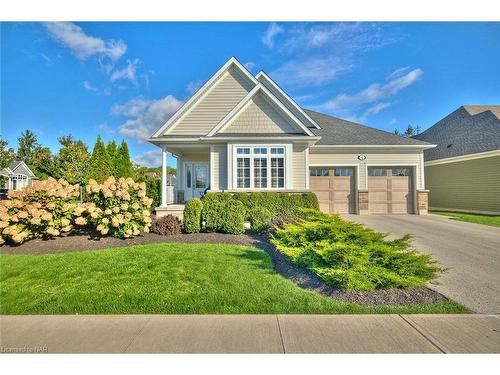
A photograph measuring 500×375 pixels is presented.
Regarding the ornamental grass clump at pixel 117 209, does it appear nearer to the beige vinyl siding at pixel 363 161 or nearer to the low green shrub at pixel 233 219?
the low green shrub at pixel 233 219

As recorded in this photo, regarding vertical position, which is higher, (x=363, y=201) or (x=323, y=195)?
(x=323, y=195)

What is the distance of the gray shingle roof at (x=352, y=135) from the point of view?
14500 millimetres

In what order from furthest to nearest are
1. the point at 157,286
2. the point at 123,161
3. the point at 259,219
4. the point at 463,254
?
the point at 123,161 → the point at 259,219 → the point at 463,254 → the point at 157,286

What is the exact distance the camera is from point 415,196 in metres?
14.5

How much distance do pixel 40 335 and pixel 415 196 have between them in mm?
16779

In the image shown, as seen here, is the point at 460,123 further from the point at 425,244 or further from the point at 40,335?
the point at 40,335

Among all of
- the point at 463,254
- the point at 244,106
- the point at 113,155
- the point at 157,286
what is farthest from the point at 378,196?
the point at 113,155

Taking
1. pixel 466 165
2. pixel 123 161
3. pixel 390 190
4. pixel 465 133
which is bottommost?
pixel 390 190

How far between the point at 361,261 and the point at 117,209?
23.0ft

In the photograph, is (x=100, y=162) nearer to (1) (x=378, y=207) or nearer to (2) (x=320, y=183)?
(2) (x=320, y=183)

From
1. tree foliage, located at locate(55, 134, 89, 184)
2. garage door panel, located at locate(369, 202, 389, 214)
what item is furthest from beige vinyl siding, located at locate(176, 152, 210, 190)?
tree foliage, located at locate(55, 134, 89, 184)

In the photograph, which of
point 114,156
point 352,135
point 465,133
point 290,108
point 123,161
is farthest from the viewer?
point 123,161

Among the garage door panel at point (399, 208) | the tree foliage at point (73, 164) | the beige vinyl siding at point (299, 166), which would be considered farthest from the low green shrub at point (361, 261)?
the tree foliage at point (73, 164)

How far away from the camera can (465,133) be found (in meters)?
18.0
